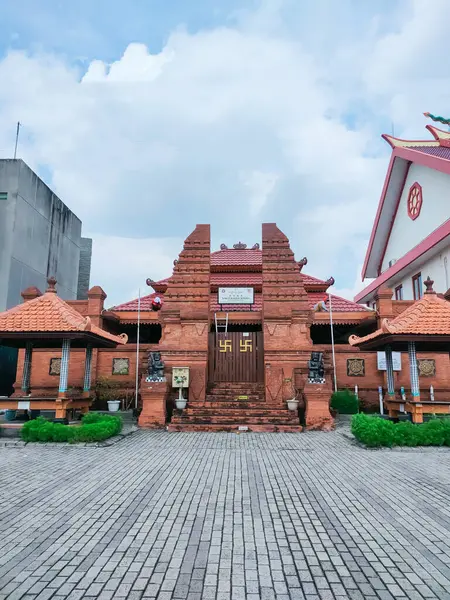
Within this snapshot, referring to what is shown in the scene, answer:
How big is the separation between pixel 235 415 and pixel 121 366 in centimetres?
589

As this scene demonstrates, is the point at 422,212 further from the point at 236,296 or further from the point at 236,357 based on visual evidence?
the point at 236,357

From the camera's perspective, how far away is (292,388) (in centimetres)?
1325

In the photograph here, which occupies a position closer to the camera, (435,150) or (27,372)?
(27,372)

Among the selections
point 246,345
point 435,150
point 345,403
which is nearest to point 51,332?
point 246,345

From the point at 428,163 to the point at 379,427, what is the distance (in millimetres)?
14807

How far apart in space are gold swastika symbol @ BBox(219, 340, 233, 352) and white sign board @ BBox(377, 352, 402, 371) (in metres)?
5.60

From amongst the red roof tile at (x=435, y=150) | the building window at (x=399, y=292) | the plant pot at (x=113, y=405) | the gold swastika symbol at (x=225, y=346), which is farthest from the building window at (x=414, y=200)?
the plant pot at (x=113, y=405)

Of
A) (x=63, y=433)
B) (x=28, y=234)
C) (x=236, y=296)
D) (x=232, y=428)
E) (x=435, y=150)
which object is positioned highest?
(x=435, y=150)

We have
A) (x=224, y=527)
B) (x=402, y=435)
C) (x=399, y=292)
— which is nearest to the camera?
(x=224, y=527)

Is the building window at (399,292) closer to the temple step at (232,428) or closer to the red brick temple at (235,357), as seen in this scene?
the red brick temple at (235,357)

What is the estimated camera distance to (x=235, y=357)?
1479 cm

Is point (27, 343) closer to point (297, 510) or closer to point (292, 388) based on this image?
point (292, 388)

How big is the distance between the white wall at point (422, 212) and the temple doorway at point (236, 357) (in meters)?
10.9

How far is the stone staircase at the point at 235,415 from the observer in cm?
1147
